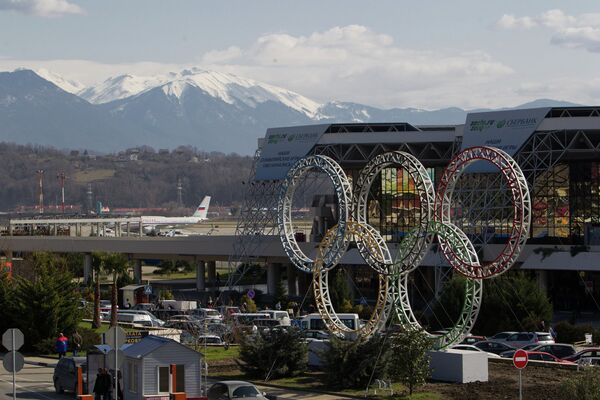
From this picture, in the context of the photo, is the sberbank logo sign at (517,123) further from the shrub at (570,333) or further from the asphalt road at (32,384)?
the asphalt road at (32,384)

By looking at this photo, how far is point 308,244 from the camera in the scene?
281 feet

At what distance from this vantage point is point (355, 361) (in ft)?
132

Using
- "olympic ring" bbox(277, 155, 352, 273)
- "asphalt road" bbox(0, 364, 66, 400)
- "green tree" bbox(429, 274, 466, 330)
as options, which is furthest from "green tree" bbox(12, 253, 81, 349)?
"green tree" bbox(429, 274, 466, 330)

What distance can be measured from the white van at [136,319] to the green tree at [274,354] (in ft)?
67.5

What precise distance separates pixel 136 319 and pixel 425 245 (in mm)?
20293

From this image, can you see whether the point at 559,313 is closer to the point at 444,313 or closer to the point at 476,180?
the point at 476,180

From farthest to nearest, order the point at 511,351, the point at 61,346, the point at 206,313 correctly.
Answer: the point at 206,313, the point at 511,351, the point at 61,346

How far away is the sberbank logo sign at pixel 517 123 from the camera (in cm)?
7206

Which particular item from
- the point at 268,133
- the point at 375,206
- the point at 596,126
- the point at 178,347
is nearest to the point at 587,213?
the point at 596,126

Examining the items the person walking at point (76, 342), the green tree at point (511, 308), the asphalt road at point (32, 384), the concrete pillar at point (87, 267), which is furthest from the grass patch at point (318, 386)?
the concrete pillar at point (87, 267)

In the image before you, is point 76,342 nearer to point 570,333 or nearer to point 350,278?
point 570,333

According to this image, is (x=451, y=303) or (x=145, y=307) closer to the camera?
(x=451, y=303)

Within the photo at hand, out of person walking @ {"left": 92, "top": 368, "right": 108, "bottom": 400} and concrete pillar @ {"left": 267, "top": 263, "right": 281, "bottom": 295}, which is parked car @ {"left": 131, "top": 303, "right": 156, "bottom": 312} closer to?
concrete pillar @ {"left": 267, "top": 263, "right": 281, "bottom": 295}

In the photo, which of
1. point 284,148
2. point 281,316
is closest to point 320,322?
point 281,316
